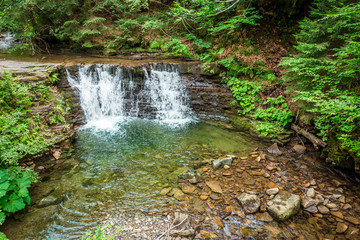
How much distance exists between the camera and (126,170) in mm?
4688

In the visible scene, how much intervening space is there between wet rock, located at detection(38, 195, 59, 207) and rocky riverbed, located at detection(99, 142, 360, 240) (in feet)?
4.58

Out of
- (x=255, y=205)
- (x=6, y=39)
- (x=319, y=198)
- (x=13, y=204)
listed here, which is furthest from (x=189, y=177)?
(x=6, y=39)

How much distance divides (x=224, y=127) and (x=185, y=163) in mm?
2938

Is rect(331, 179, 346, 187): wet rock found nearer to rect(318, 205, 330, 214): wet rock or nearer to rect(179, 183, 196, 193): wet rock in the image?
rect(318, 205, 330, 214): wet rock

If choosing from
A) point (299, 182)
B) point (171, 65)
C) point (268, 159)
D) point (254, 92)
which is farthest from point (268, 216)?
point (171, 65)

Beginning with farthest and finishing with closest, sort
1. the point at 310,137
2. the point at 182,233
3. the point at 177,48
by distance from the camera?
the point at 177,48 < the point at 310,137 < the point at 182,233

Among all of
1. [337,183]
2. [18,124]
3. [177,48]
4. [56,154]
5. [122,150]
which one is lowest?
[337,183]

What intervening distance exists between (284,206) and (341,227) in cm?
102

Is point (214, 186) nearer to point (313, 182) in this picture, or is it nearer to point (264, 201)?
point (264, 201)

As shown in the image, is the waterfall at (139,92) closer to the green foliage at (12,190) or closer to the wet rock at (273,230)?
the green foliage at (12,190)

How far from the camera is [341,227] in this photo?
320cm

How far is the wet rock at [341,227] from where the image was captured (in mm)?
3141

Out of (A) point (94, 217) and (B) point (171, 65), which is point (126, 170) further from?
(B) point (171, 65)

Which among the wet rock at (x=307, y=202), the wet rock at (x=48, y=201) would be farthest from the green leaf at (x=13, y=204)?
the wet rock at (x=307, y=202)
